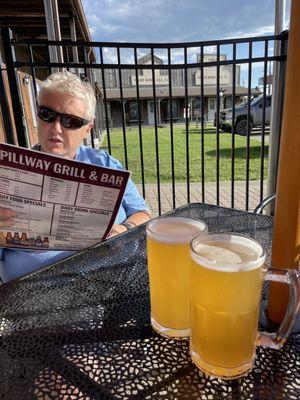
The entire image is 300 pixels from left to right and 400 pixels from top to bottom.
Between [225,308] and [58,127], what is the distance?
120 cm

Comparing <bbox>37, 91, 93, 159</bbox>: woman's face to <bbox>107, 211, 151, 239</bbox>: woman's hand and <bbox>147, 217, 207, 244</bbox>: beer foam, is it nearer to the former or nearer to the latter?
<bbox>107, 211, 151, 239</bbox>: woman's hand

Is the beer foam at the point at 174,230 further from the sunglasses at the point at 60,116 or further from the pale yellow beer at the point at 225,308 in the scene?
the sunglasses at the point at 60,116

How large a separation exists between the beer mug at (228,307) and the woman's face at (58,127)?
109 cm

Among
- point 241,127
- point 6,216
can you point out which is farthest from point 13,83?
point 241,127

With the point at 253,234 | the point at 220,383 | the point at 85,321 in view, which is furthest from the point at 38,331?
the point at 253,234

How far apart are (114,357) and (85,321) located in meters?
0.14

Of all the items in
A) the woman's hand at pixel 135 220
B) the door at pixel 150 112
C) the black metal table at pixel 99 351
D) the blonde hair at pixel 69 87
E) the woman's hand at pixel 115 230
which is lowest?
the door at pixel 150 112

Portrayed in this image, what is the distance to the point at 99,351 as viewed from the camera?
641mm

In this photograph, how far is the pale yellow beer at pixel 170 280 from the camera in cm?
65

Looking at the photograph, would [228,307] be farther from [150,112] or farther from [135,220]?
[150,112]

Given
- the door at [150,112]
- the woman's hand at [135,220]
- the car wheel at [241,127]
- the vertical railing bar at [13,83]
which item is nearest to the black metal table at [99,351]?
the woman's hand at [135,220]

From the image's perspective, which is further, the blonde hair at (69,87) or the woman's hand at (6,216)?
the blonde hair at (69,87)

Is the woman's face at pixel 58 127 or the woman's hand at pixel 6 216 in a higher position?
the woman's face at pixel 58 127

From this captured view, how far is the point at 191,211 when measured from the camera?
1.50 m
